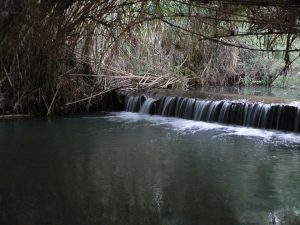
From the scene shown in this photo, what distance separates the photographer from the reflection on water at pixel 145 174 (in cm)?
502

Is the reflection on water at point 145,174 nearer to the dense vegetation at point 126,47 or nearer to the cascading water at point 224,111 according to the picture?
the cascading water at point 224,111

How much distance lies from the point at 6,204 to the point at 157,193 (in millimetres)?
1716

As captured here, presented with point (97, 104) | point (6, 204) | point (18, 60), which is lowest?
point (6, 204)

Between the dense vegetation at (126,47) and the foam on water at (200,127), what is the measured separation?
1000 millimetres

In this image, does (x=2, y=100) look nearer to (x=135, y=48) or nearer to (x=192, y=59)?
(x=135, y=48)

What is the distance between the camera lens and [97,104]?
1179 cm

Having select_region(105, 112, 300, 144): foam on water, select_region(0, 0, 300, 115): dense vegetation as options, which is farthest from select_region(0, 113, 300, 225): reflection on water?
select_region(0, 0, 300, 115): dense vegetation

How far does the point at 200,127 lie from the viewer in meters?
9.88

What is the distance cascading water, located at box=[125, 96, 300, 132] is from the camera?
9.62 metres

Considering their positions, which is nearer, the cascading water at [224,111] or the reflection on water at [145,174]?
the reflection on water at [145,174]

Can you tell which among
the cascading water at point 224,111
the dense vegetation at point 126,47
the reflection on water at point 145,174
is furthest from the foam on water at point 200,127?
the dense vegetation at point 126,47

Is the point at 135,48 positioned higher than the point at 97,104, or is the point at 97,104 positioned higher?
the point at 135,48

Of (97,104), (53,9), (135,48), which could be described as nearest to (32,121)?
(97,104)

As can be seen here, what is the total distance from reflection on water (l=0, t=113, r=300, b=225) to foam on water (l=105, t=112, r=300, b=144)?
35 millimetres
